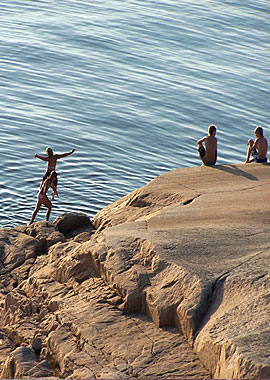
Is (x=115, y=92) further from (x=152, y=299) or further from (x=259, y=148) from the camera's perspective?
(x=152, y=299)

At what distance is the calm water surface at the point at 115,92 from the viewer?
21.7m

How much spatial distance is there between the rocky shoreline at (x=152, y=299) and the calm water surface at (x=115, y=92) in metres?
6.19

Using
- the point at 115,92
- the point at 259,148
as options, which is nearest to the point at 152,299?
the point at 259,148

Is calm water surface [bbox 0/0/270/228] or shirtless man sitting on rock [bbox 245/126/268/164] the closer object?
shirtless man sitting on rock [bbox 245/126/268/164]

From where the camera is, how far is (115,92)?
28812 millimetres

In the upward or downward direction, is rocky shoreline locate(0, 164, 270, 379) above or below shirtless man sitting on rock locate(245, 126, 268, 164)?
below

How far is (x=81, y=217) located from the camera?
15141 millimetres

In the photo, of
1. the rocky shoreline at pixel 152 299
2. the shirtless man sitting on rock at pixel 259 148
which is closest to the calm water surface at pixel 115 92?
the shirtless man sitting on rock at pixel 259 148

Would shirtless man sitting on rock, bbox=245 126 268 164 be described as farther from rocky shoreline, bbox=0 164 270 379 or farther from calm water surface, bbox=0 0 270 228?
calm water surface, bbox=0 0 270 228

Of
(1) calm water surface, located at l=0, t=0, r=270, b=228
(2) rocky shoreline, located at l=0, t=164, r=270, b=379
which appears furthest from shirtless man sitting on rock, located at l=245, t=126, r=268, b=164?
(1) calm water surface, located at l=0, t=0, r=270, b=228

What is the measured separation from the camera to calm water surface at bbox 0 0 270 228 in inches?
856

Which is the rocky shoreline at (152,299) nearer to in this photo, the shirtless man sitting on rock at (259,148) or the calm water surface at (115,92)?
the shirtless man sitting on rock at (259,148)

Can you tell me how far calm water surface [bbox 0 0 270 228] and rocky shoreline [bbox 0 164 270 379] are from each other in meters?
6.19

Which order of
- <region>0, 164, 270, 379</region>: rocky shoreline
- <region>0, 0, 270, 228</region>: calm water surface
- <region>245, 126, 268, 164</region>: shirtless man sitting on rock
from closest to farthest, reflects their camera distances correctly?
<region>0, 164, 270, 379</region>: rocky shoreline
<region>245, 126, 268, 164</region>: shirtless man sitting on rock
<region>0, 0, 270, 228</region>: calm water surface
